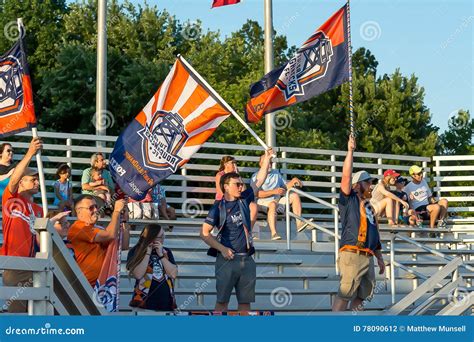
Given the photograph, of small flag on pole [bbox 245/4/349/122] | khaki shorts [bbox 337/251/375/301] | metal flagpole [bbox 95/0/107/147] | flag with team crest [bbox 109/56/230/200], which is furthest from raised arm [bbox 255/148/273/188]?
metal flagpole [bbox 95/0/107/147]

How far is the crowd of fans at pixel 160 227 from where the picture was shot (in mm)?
10898

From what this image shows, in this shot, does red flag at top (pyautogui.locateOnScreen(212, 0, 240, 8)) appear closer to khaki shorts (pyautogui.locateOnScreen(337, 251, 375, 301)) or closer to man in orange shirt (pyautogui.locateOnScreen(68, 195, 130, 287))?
khaki shorts (pyautogui.locateOnScreen(337, 251, 375, 301))

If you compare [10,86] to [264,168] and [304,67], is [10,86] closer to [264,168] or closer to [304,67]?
[264,168]

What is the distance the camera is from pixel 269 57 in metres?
21.9

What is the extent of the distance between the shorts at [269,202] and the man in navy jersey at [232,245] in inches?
169

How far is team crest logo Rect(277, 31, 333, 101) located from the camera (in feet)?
51.2

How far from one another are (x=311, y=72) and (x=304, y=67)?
0.12 m

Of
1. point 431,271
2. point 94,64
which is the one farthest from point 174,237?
point 94,64

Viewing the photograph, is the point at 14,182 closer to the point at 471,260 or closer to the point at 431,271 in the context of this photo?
the point at 431,271

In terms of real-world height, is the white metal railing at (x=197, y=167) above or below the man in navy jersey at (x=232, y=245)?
above

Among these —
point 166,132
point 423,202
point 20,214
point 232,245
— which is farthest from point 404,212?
point 20,214

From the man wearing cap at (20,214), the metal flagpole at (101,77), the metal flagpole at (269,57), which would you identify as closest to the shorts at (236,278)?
the man wearing cap at (20,214)

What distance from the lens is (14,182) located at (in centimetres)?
1099

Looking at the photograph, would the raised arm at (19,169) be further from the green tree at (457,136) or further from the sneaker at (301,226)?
the green tree at (457,136)
